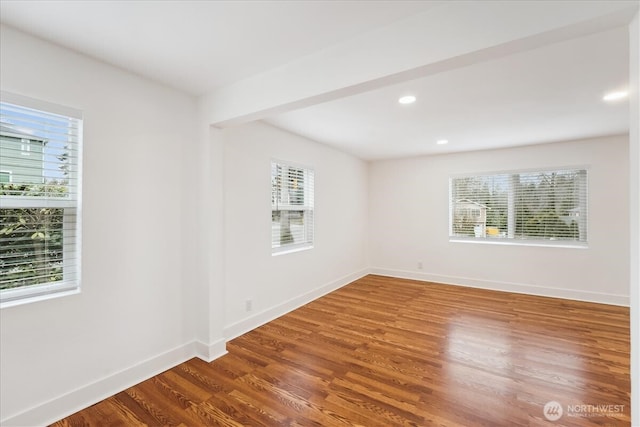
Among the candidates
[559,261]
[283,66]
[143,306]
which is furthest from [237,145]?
[559,261]

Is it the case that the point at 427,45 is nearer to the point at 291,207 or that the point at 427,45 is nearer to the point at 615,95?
the point at 615,95

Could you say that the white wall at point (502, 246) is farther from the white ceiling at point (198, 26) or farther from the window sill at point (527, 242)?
the white ceiling at point (198, 26)

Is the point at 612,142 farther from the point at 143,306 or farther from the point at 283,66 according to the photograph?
the point at 143,306

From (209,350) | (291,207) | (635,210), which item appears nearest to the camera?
(635,210)

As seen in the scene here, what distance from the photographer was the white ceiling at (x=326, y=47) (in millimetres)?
1587

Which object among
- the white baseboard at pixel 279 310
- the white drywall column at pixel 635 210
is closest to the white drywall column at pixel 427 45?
the white drywall column at pixel 635 210

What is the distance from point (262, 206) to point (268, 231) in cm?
33

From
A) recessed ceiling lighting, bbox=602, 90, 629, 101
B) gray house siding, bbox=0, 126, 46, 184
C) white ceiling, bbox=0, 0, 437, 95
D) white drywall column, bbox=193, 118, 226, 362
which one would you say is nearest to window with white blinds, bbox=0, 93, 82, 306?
A: gray house siding, bbox=0, 126, 46, 184

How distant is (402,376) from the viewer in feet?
7.60

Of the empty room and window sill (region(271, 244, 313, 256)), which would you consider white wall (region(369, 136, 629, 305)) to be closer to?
the empty room

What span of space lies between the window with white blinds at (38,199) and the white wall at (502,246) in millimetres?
4959

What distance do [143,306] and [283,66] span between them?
220 centimetres

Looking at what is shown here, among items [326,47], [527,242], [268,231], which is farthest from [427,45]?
[527,242]

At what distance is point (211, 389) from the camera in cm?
216
